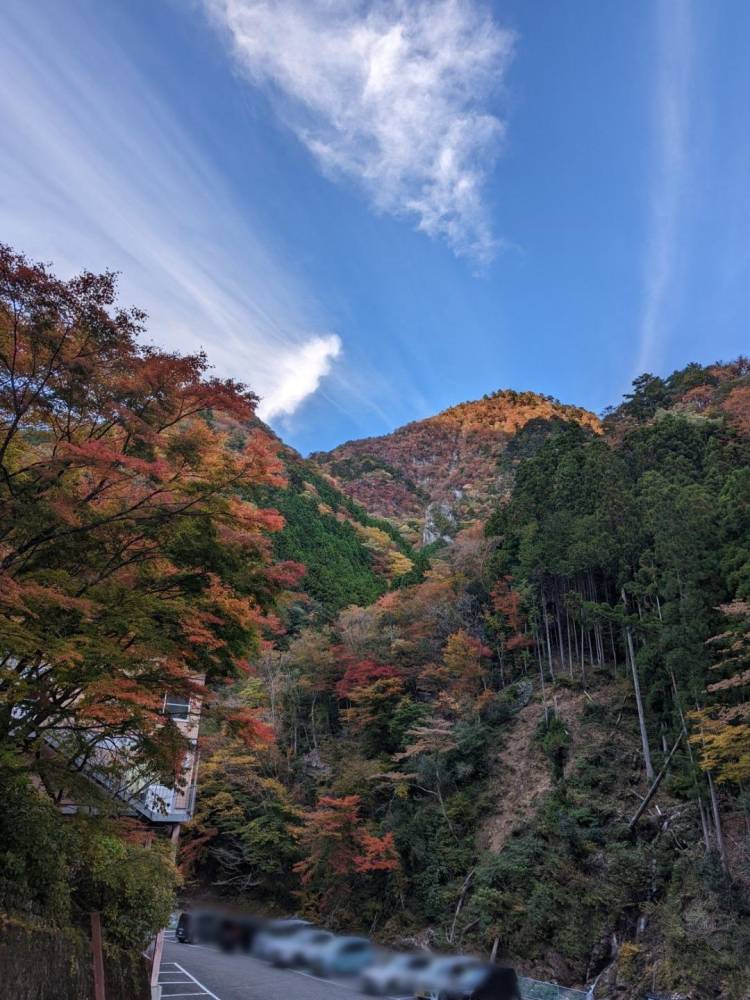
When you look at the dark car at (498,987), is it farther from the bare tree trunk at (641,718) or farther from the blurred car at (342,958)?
the bare tree trunk at (641,718)

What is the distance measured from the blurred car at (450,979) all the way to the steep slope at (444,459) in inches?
1576

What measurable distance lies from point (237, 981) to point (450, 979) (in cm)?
518

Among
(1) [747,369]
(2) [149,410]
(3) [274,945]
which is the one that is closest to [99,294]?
(2) [149,410]

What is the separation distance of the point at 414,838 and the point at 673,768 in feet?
28.2

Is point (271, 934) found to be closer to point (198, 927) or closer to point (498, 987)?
point (198, 927)

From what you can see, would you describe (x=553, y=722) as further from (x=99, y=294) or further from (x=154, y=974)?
(x=99, y=294)

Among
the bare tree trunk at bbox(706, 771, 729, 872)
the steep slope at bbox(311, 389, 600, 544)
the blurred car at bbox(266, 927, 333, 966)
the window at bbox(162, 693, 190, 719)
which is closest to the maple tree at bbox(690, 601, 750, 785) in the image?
the bare tree trunk at bbox(706, 771, 729, 872)

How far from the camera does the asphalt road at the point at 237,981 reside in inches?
493

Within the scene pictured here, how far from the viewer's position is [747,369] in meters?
38.0

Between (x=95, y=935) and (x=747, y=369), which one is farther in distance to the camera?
(x=747, y=369)

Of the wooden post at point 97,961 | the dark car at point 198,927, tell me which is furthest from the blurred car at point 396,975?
the wooden post at point 97,961

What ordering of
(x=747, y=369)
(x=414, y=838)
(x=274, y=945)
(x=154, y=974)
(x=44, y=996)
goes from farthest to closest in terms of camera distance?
1. (x=747, y=369)
2. (x=414, y=838)
3. (x=274, y=945)
4. (x=154, y=974)
5. (x=44, y=996)

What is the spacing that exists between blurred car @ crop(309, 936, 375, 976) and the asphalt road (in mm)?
435

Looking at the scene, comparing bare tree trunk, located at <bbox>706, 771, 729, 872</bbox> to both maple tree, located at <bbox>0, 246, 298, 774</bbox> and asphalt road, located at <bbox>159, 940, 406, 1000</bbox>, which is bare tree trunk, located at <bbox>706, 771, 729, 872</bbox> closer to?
asphalt road, located at <bbox>159, 940, 406, 1000</bbox>
